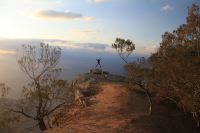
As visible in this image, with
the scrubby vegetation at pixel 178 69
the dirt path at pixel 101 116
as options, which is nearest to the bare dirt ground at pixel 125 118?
the dirt path at pixel 101 116

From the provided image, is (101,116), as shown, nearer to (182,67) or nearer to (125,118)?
(125,118)

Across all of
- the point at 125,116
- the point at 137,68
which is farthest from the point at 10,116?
the point at 137,68

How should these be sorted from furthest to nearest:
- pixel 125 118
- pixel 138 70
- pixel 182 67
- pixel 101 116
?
pixel 101 116 → pixel 125 118 → pixel 138 70 → pixel 182 67

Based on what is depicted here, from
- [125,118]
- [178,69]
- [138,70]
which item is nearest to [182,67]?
[178,69]

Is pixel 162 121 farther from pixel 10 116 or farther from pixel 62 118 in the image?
pixel 10 116

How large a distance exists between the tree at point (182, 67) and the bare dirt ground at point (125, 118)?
2.87 m

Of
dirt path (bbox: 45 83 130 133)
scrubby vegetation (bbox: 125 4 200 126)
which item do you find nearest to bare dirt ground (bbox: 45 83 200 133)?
dirt path (bbox: 45 83 130 133)

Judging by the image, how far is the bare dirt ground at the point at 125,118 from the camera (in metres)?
35.2

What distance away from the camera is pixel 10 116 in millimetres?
39812

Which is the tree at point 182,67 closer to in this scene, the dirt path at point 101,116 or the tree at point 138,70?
the tree at point 138,70

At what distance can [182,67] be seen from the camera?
33.0 meters

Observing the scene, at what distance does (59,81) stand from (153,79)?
39.6 ft

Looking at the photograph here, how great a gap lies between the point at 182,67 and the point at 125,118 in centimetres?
928

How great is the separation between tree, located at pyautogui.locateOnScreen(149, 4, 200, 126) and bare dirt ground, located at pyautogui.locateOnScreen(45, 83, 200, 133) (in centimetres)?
287
